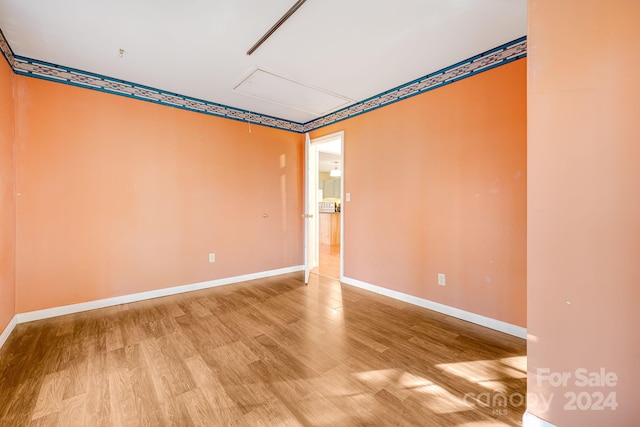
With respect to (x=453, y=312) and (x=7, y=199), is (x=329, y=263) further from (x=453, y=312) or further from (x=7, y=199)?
(x=7, y=199)

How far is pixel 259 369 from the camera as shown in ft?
6.03

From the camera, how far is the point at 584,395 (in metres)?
1.19

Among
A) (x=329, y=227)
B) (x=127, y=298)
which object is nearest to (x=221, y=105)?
(x=127, y=298)

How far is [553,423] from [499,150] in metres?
1.98

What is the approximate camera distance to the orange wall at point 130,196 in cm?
257

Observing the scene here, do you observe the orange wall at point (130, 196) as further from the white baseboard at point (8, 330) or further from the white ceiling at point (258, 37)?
the white ceiling at point (258, 37)

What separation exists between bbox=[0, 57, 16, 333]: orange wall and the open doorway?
121 inches

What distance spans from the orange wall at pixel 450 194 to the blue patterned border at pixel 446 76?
6cm

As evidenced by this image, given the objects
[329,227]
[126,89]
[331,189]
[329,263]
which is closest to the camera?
[126,89]

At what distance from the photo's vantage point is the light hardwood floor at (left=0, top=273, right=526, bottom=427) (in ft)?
4.74

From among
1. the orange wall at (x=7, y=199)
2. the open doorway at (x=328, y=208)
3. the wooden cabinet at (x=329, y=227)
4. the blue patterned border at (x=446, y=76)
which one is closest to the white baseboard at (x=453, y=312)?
the open doorway at (x=328, y=208)

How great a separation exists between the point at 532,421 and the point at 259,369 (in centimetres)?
157

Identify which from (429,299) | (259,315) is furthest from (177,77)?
(429,299)

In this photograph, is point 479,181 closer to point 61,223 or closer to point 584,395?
point 584,395
